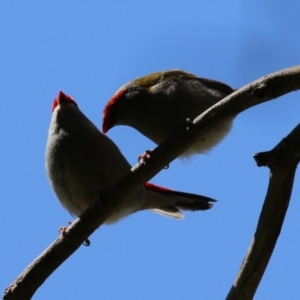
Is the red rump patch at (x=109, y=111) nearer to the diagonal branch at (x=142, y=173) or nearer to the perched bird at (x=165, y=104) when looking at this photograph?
the perched bird at (x=165, y=104)

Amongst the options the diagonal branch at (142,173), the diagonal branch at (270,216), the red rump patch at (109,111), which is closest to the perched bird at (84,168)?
the red rump patch at (109,111)

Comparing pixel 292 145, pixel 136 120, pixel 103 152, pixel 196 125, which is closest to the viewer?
pixel 292 145

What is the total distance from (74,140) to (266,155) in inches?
81.3

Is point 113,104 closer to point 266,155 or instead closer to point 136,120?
point 136,120

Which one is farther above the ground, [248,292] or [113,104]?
[113,104]

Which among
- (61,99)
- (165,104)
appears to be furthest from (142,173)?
(61,99)

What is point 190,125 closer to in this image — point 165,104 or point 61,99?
point 165,104

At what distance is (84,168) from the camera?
14.8 ft

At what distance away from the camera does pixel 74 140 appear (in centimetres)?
468

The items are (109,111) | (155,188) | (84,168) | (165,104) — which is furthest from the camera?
(109,111)

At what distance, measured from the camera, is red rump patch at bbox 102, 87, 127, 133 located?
17.0 ft

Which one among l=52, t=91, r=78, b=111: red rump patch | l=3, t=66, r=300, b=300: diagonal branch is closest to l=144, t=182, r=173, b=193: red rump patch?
l=52, t=91, r=78, b=111: red rump patch

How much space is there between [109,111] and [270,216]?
2.45m

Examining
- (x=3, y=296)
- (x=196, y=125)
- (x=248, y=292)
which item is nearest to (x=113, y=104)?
(x=196, y=125)
